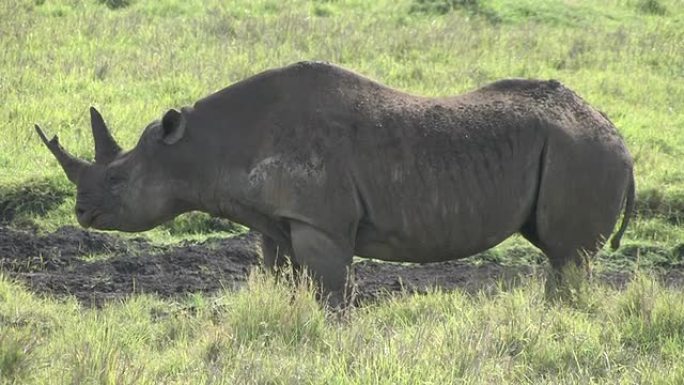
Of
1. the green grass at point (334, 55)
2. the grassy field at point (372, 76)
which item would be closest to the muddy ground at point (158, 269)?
the grassy field at point (372, 76)

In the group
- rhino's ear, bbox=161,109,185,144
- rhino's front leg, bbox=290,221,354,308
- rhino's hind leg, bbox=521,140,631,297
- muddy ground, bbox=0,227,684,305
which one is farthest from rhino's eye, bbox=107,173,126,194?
rhino's hind leg, bbox=521,140,631,297

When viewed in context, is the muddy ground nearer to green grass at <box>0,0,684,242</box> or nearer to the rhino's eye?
green grass at <box>0,0,684,242</box>

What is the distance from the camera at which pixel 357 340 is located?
21.7 ft

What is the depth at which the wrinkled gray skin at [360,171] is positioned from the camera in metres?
7.72

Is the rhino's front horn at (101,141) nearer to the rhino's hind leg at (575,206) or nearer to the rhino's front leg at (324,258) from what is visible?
the rhino's front leg at (324,258)

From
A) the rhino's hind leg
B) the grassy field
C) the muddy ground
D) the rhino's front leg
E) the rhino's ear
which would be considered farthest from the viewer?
the muddy ground

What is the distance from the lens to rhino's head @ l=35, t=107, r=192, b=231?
7.96m

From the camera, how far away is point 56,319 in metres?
7.86

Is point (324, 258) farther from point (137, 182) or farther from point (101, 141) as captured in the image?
point (101, 141)

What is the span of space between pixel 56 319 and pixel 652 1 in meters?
15.4

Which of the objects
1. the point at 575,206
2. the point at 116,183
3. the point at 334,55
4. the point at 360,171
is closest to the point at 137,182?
the point at 116,183

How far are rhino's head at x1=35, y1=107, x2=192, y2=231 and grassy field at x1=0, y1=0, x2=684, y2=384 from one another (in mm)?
Result: 606

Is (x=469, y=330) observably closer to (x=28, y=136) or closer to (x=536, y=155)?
(x=536, y=155)

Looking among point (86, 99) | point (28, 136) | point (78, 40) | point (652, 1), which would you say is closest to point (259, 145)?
point (28, 136)
